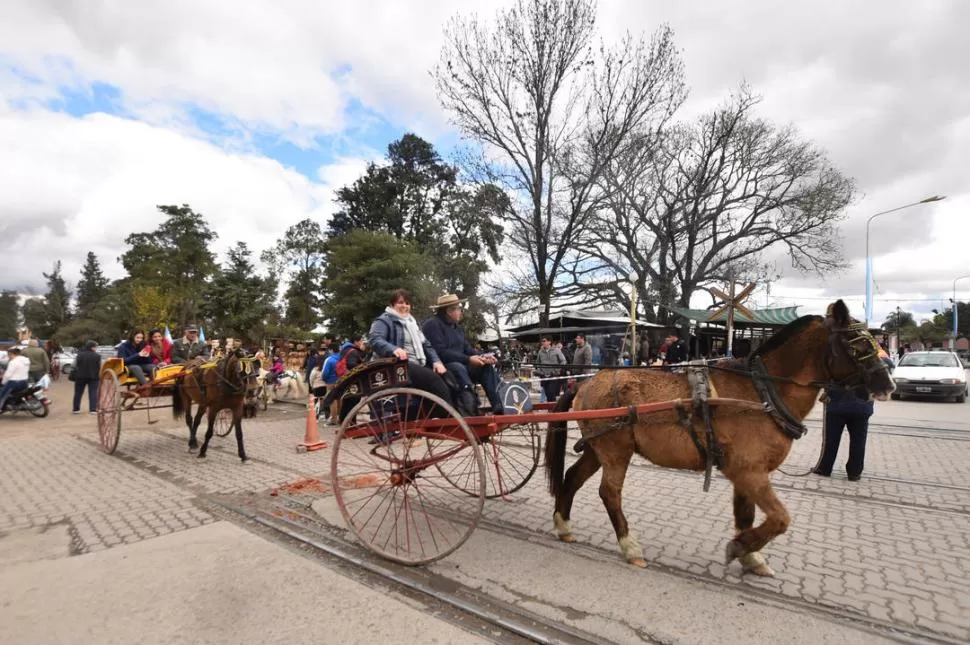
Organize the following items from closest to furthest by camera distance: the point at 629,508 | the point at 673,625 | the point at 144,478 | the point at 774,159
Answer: the point at 673,625, the point at 629,508, the point at 144,478, the point at 774,159

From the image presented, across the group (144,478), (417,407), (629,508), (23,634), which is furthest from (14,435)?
(629,508)

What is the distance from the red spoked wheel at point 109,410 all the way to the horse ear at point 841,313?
30.7 feet

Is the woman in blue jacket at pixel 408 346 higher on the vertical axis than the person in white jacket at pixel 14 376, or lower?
higher

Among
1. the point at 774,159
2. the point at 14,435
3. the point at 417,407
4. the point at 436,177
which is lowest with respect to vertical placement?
the point at 14,435

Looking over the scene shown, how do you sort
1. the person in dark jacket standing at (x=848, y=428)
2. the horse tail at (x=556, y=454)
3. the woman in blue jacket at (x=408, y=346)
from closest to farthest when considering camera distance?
1. the woman in blue jacket at (x=408, y=346)
2. the horse tail at (x=556, y=454)
3. the person in dark jacket standing at (x=848, y=428)

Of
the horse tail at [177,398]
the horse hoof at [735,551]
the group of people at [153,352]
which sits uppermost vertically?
the group of people at [153,352]

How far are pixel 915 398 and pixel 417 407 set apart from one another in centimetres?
1867

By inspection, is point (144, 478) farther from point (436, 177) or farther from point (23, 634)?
point (436, 177)

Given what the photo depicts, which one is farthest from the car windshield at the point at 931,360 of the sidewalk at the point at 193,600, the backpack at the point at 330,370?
the sidewalk at the point at 193,600

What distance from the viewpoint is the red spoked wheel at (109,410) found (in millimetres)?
8328

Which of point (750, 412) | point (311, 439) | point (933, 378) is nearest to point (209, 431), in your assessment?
point (311, 439)

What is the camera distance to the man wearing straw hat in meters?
4.84

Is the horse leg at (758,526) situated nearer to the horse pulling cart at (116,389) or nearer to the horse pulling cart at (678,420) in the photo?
the horse pulling cart at (678,420)

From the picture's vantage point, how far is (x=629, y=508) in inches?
215
